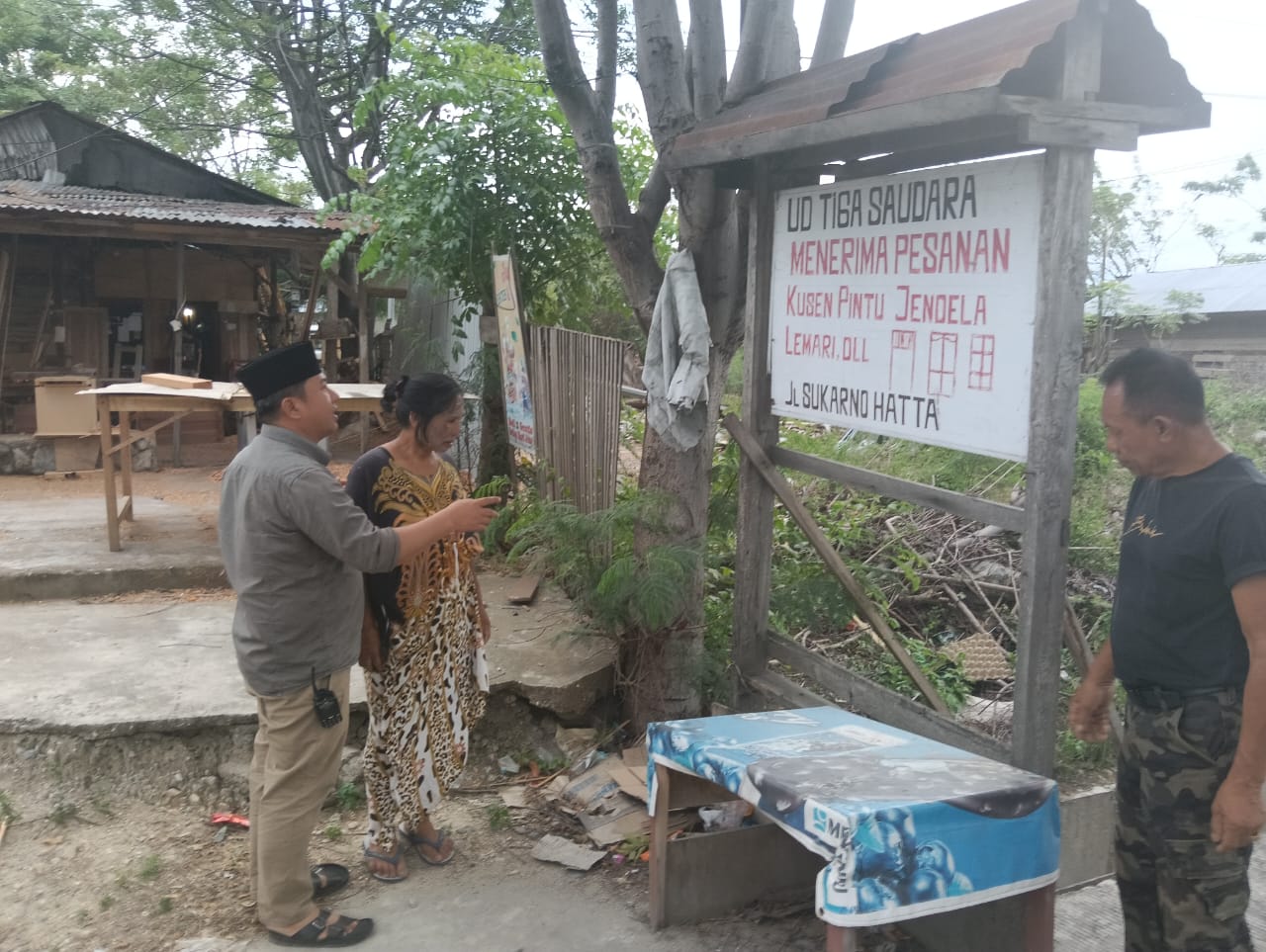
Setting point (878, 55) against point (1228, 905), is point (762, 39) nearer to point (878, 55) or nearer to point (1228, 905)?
point (878, 55)

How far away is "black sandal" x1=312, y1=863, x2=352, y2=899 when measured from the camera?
12.3ft

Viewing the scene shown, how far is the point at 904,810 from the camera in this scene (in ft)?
8.34

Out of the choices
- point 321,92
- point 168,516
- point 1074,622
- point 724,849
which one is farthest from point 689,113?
point 321,92

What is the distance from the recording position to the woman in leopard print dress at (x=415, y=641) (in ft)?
11.9

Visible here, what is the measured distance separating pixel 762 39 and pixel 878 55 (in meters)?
1.06

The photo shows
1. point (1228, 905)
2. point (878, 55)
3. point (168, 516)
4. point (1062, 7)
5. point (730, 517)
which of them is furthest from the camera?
point (168, 516)

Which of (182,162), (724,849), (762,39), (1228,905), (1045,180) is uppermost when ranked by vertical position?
(182,162)

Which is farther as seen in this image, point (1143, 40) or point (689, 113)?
point (689, 113)

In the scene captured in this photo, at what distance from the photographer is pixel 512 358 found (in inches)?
263

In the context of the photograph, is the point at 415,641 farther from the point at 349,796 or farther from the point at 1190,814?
the point at 1190,814

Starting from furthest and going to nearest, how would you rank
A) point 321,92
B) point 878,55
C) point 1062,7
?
point 321,92
point 878,55
point 1062,7

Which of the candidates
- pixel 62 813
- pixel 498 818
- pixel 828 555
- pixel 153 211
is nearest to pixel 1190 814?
pixel 828 555

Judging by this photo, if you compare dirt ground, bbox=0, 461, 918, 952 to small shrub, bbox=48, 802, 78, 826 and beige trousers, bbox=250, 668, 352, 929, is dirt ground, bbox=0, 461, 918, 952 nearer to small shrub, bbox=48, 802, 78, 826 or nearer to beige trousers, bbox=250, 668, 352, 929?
small shrub, bbox=48, 802, 78, 826

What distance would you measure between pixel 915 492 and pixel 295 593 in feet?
6.57
